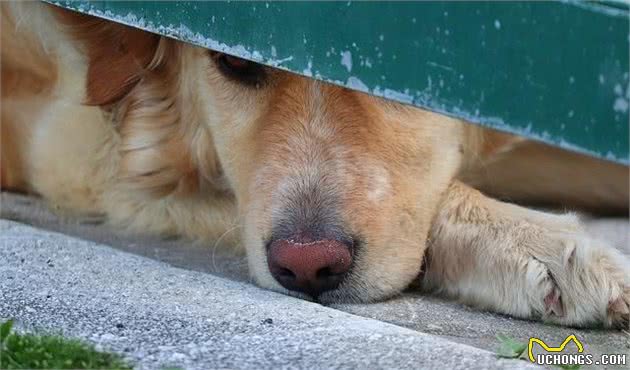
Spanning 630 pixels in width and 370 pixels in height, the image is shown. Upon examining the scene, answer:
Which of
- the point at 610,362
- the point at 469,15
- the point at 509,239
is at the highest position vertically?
the point at 469,15

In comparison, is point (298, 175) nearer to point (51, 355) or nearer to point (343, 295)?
point (343, 295)

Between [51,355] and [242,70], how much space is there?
67.2 inches

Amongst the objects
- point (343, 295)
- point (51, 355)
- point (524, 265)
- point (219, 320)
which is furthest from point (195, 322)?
point (524, 265)

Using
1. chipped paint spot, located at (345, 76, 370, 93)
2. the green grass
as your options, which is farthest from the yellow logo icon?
the green grass

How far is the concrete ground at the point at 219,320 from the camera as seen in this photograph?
8.26 feet

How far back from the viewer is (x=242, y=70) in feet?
12.7

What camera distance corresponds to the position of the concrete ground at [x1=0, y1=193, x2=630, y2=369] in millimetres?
2519

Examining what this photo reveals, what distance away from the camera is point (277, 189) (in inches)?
133

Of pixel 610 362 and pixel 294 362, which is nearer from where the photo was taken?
pixel 294 362

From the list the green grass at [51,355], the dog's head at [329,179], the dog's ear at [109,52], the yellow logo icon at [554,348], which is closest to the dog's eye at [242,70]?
the dog's head at [329,179]

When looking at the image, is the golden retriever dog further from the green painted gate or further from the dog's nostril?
the green painted gate

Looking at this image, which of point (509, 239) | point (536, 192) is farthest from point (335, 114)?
point (536, 192)

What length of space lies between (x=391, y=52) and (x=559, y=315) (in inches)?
43.9

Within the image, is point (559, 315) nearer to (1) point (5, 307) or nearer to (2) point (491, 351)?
(2) point (491, 351)
